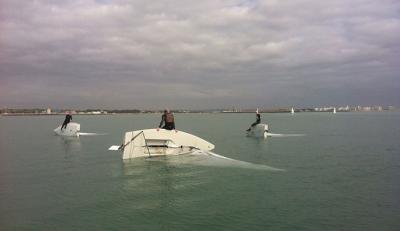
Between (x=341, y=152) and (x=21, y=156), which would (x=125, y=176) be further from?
(x=341, y=152)

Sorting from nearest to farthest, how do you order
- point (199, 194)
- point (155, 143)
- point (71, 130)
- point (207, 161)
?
point (199, 194), point (207, 161), point (155, 143), point (71, 130)

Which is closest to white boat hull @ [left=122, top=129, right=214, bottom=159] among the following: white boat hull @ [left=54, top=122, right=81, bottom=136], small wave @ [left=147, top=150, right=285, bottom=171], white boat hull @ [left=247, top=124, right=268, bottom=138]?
small wave @ [left=147, top=150, right=285, bottom=171]

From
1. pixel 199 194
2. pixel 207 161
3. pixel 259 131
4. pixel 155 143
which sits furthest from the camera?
pixel 259 131

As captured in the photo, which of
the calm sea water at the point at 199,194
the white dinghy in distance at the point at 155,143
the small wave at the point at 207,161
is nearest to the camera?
the calm sea water at the point at 199,194

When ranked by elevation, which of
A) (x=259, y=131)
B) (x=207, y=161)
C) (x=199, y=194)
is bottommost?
(x=199, y=194)

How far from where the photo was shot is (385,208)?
39.3 ft

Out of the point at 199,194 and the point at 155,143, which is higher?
the point at 155,143

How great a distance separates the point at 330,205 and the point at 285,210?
151 centimetres

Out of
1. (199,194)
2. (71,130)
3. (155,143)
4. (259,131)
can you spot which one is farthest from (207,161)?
(71,130)

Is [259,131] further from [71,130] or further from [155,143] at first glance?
[155,143]

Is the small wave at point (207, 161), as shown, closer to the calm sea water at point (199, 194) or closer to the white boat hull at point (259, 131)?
the calm sea water at point (199, 194)

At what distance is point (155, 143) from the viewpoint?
22.7 meters

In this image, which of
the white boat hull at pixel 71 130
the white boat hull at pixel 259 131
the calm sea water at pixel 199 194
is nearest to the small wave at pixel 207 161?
the calm sea water at pixel 199 194

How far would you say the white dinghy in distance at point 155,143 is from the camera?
2202 cm
